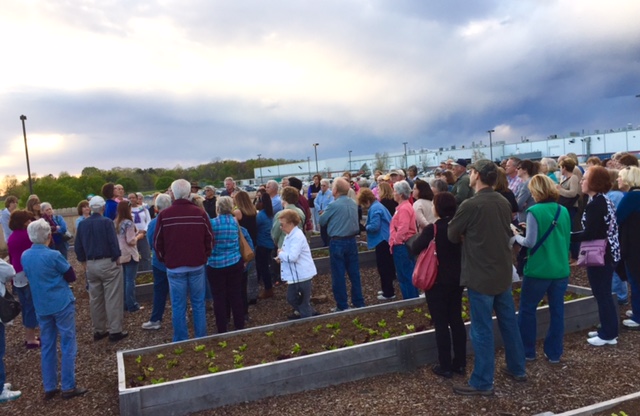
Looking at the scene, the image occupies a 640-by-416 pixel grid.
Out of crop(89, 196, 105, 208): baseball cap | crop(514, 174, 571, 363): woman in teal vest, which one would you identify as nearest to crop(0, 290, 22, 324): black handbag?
crop(89, 196, 105, 208): baseball cap

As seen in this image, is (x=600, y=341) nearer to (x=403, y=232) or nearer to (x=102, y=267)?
(x=403, y=232)

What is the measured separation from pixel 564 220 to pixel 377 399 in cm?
275

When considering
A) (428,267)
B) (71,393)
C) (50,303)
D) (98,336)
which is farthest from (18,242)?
(428,267)

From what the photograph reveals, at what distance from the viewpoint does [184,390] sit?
189 inches

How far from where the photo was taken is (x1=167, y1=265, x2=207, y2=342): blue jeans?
632 cm

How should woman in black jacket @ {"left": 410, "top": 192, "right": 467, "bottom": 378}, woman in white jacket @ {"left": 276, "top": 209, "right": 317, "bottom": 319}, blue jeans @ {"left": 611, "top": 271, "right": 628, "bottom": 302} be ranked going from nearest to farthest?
woman in black jacket @ {"left": 410, "top": 192, "right": 467, "bottom": 378} → woman in white jacket @ {"left": 276, "top": 209, "right": 317, "bottom": 319} → blue jeans @ {"left": 611, "top": 271, "right": 628, "bottom": 302}

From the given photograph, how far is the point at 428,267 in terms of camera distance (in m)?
5.02

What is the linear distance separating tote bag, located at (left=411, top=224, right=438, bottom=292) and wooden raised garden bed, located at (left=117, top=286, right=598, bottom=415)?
0.86 m

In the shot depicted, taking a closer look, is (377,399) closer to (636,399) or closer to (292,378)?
(292,378)

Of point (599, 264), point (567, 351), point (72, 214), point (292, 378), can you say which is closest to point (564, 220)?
point (599, 264)

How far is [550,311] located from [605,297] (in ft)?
2.78

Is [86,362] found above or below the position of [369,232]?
below

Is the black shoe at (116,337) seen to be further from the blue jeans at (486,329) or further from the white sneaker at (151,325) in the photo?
the blue jeans at (486,329)

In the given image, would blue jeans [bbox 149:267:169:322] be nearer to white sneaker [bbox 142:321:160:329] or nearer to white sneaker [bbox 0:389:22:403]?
white sneaker [bbox 142:321:160:329]
